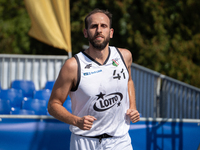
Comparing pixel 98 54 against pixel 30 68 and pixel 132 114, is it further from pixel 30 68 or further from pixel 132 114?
pixel 30 68

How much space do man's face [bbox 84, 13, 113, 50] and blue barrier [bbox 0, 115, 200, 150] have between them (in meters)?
1.52

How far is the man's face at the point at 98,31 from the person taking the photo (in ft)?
6.66

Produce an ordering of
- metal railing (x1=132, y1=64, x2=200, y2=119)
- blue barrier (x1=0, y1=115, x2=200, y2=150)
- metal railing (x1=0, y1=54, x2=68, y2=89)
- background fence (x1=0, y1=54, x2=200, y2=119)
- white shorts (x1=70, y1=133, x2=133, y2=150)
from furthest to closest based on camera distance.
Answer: metal railing (x1=0, y1=54, x2=68, y2=89), background fence (x1=0, y1=54, x2=200, y2=119), metal railing (x1=132, y1=64, x2=200, y2=119), blue barrier (x1=0, y1=115, x2=200, y2=150), white shorts (x1=70, y1=133, x2=133, y2=150)

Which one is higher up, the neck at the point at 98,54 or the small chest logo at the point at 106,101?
the neck at the point at 98,54

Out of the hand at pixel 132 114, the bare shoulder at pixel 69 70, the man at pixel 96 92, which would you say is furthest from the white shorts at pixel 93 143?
the bare shoulder at pixel 69 70

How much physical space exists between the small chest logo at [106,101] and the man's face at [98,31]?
1.27ft

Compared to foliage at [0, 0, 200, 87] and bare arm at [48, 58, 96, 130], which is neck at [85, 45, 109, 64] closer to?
bare arm at [48, 58, 96, 130]

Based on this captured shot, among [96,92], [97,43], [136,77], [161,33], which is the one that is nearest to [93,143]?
[96,92]

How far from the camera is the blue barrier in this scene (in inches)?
126

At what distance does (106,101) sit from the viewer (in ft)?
6.79

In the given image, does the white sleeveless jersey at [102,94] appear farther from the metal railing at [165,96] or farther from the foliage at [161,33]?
the foliage at [161,33]

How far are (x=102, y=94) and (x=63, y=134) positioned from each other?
1407 millimetres

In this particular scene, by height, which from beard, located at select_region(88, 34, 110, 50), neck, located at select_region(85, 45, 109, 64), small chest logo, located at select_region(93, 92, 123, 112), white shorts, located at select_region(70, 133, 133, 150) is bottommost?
white shorts, located at select_region(70, 133, 133, 150)

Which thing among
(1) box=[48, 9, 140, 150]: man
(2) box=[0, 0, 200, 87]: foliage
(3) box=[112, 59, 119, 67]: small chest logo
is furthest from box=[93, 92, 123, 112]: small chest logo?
(2) box=[0, 0, 200, 87]: foliage
